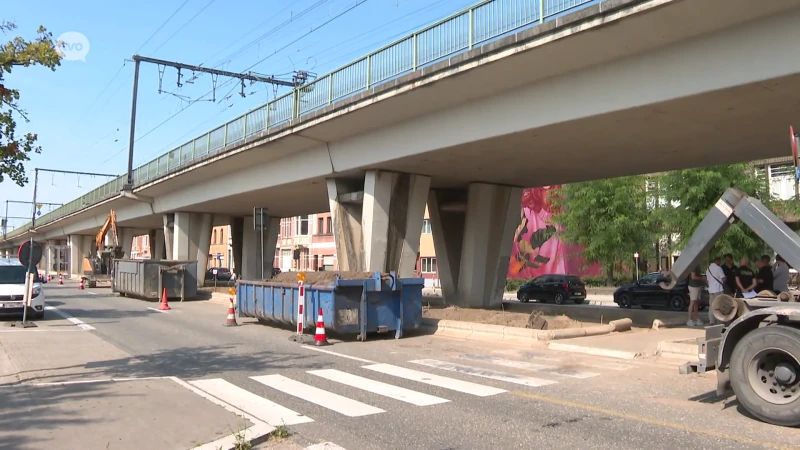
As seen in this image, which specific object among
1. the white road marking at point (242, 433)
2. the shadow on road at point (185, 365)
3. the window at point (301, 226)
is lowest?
the shadow on road at point (185, 365)

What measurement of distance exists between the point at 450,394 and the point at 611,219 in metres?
35.9

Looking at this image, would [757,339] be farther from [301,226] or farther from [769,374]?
[301,226]

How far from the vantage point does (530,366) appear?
34.4 ft

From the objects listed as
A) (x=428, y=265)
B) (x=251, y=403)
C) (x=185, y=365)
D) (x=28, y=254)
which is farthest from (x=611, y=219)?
(x=251, y=403)

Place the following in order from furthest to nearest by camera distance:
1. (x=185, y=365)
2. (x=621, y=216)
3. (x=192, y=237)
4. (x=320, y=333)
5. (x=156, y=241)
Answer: (x=156, y=241)
(x=621, y=216)
(x=192, y=237)
(x=320, y=333)
(x=185, y=365)

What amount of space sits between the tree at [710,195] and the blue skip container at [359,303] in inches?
905

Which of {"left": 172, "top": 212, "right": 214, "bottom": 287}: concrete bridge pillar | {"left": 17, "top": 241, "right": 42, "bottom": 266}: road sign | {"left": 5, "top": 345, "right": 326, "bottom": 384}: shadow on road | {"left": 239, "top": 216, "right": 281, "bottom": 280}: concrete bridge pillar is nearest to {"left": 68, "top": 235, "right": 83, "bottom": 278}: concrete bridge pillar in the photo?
{"left": 172, "top": 212, "right": 214, "bottom": 287}: concrete bridge pillar

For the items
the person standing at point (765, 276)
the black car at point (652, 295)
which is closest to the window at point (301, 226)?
the black car at point (652, 295)

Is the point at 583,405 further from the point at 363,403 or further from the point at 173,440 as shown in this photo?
the point at 173,440

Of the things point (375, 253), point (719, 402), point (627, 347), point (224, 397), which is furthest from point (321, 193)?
point (719, 402)

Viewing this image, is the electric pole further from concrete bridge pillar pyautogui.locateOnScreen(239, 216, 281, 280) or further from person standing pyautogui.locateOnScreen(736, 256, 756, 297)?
person standing pyautogui.locateOnScreen(736, 256, 756, 297)

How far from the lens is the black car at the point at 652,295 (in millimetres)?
24484

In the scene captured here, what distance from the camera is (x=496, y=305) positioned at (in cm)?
2191

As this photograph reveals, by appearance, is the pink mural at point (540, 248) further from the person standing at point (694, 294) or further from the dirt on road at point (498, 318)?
the person standing at point (694, 294)
